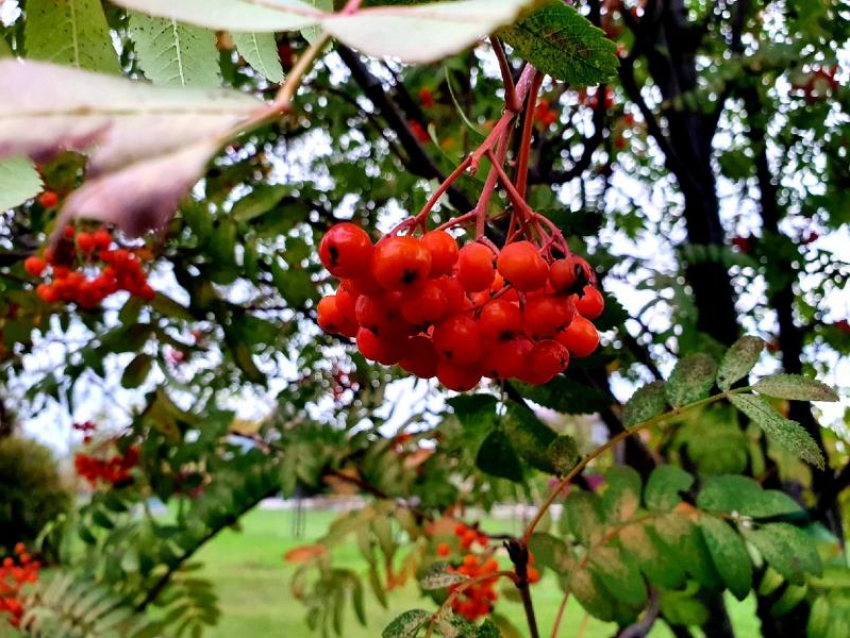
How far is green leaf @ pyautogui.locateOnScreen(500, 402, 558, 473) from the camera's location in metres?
0.87

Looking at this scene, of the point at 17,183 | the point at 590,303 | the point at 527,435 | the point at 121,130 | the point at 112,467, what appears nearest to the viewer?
the point at 121,130

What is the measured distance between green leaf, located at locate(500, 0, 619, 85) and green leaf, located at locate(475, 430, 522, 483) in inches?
17.7

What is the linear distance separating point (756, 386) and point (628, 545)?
373 mm

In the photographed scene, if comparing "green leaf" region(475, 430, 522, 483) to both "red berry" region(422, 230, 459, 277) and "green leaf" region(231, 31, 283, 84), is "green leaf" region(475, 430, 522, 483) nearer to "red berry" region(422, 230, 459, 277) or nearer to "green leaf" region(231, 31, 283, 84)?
"red berry" region(422, 230, 459, 277)

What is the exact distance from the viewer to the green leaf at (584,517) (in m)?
0.97

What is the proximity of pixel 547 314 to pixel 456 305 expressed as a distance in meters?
0.07

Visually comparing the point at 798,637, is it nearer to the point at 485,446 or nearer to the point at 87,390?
the point at 485,446

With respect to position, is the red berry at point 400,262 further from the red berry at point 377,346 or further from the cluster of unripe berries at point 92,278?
the cluster of unripe berries at point 92,278

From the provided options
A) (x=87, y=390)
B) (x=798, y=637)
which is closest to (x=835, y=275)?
(x=798, y=637)

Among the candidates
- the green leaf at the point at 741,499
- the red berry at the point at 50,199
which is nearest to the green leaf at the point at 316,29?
the green leaf at the point at 741,499

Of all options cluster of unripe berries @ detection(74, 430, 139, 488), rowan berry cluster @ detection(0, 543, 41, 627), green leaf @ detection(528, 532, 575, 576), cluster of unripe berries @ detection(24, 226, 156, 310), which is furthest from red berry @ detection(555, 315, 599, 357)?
cluster of unripe berries @ detection(74, 430, 139, 488)

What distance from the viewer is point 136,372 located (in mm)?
1701

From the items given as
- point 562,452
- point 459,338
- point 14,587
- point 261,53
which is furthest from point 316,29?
point 14,587

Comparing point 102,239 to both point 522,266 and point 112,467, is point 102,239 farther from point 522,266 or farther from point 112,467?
point 522,266
